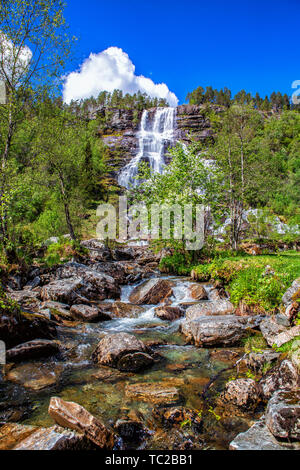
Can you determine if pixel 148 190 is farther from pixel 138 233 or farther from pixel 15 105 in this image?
pixel 138 233

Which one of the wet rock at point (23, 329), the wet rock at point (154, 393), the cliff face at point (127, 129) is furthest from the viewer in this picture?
the cliff face at point (127, 129)

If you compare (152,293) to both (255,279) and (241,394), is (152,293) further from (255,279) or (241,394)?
(241,394)

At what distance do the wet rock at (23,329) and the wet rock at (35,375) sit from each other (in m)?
A: 1.01

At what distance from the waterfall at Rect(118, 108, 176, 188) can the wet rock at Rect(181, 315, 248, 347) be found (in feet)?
141

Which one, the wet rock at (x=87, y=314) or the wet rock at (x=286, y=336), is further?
the wet rock at (x=87, y=314)

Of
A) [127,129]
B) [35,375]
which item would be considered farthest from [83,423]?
[127,129]

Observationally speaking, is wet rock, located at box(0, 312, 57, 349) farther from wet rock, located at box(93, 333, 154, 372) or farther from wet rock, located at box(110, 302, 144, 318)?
wet rock, located at box(110, 302, 144, 318)

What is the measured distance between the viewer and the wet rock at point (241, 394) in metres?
4.79

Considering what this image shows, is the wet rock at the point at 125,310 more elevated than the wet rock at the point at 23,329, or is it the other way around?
the wet rock at the point at 23,329

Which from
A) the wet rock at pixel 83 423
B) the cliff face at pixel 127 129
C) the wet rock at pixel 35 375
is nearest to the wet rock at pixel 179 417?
the wet rock at pixel 83 423

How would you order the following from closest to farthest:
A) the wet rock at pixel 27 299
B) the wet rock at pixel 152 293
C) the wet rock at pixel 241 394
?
the wet rock at pixel 241 394
the wet rock at pixel 27 299
the wet rock at pixel 152 293

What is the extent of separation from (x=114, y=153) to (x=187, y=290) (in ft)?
189

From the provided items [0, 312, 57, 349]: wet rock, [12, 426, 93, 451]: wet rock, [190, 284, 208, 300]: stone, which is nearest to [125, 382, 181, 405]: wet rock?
[12, 426, 93, 451]: wet rock
